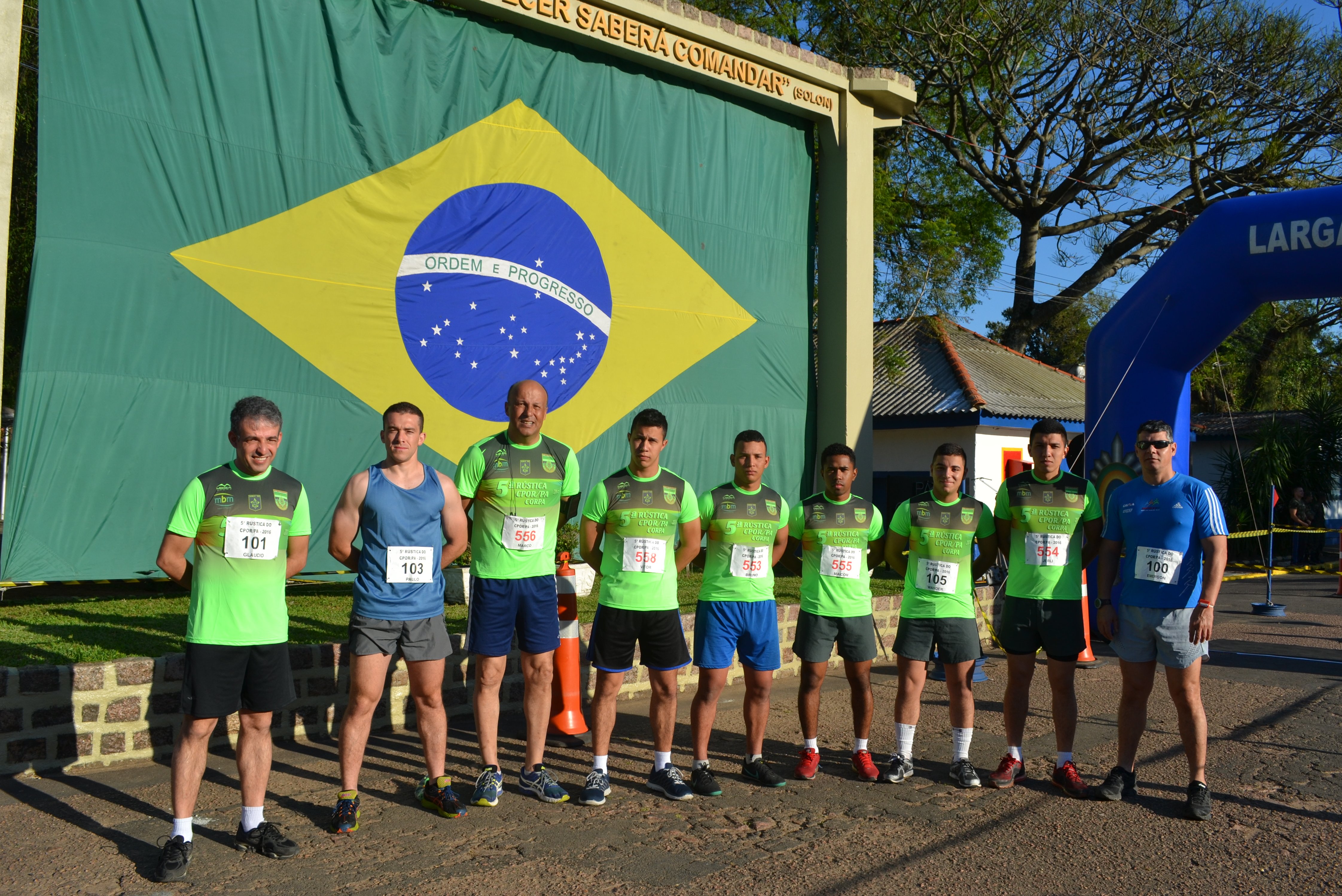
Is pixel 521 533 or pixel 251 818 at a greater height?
pixel 521 533

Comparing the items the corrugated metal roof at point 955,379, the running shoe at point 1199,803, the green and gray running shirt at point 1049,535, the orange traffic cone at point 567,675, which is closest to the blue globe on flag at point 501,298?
the orange traffic cone at point 567,675

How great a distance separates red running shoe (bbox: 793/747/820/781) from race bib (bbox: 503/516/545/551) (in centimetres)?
192

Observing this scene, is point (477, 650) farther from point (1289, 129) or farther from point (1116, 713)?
point (1289, 129)

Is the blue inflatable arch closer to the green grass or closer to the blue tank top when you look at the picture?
the green grass

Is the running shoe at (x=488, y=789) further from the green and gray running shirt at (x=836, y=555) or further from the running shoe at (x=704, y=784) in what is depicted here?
the green and gray running shirt at (x=836, y=555)

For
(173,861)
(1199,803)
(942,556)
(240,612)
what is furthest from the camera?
(942,556)

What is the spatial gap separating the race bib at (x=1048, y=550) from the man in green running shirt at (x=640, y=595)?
1.99 metres

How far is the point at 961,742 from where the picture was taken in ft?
18.3

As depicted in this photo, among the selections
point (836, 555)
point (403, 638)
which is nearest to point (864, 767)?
point (836, 555)

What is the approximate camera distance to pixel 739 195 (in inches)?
524

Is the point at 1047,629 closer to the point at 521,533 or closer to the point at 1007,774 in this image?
the point at 1007,774

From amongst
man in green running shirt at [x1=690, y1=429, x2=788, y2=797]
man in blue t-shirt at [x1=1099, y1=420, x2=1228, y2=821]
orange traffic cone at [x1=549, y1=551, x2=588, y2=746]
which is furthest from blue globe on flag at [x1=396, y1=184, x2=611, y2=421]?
man in blue t-shirt at [x1=1099, y1=420, x2=1228, y2=821]

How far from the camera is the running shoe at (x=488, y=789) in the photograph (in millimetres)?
4996

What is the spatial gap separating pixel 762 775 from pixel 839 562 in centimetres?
124
